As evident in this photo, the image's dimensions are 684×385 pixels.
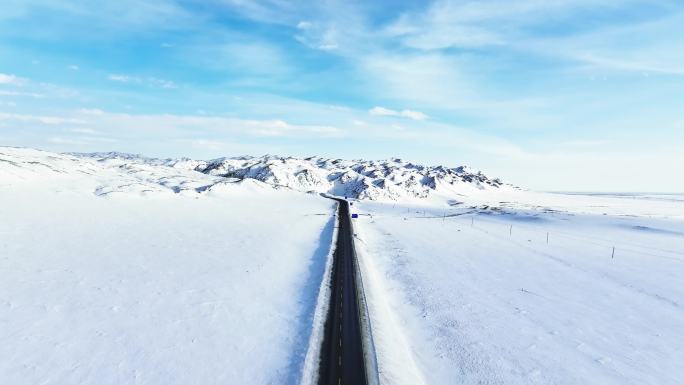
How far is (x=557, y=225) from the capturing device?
70125 mm

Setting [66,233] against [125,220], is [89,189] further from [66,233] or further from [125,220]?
[66,233]

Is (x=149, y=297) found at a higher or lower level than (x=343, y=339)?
lower

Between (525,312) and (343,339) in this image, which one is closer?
(343,339)

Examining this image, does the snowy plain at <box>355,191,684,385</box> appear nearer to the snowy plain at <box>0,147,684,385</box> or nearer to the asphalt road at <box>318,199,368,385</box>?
the snowy plain at <box>0,147,684,385</box>

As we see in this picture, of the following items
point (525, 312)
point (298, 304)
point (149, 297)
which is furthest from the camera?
point (298, 304)

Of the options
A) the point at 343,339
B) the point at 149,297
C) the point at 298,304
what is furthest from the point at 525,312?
the point at 149,297

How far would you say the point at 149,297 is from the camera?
80.7ft

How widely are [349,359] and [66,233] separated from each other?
38.9 metres

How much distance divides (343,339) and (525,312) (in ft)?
39.0

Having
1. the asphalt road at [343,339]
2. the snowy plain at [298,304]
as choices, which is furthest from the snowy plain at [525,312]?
the asphalt road at [343,339]

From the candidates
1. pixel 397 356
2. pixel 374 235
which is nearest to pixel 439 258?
pixel 374 235

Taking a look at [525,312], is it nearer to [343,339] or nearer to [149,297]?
[343,339]

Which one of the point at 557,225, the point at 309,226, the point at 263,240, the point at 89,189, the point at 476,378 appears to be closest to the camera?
the point at 476,378

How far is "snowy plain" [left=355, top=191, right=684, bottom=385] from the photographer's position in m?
17.2
